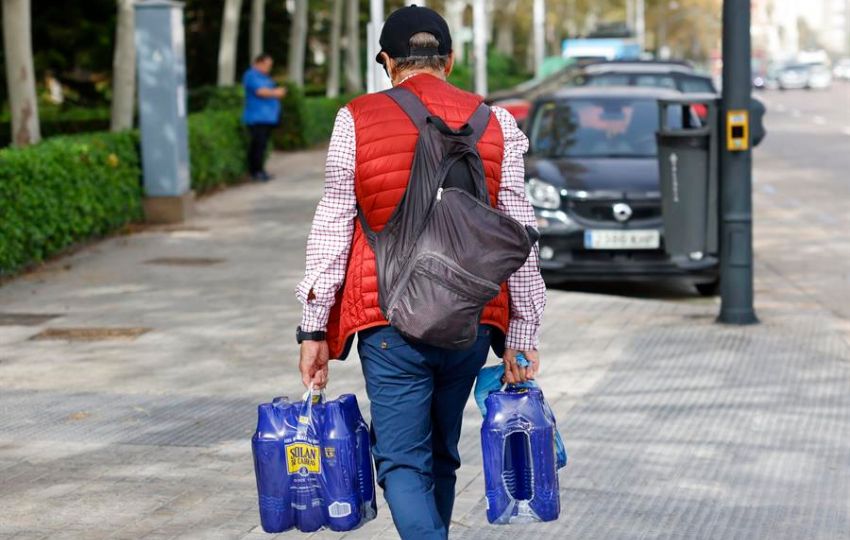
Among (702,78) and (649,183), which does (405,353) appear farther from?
(702,78)

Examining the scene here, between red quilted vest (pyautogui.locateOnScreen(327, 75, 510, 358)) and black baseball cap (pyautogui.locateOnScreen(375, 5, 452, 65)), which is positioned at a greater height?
black baseball cap (pyautogui.locateOnScreen(375, 5, 452, 65))

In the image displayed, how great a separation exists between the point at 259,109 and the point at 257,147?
802mm

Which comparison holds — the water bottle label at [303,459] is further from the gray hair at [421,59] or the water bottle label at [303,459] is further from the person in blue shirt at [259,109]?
the person in blue shirt at [259,109]

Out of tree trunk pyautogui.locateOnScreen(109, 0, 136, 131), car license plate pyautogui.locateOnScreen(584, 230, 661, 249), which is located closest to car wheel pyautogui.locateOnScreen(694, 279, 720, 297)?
car license plate pyautogui.locateOnScreen(584, 230, 661, 249)

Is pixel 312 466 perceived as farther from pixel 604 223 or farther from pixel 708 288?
pixel 708 288

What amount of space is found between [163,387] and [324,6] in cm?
3738

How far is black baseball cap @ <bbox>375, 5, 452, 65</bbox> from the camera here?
4.29 metres

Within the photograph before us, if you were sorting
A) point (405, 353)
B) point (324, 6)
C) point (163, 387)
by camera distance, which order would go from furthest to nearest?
point (324, 6) → point (163, 387) → point (405, 353)

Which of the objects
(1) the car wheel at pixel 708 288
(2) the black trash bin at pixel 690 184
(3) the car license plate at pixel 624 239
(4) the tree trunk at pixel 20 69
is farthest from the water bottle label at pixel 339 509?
(4) the tree trunk at pixel 20 69

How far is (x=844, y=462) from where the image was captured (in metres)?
6.54

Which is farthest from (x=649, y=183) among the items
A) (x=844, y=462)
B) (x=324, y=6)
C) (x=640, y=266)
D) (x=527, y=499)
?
(x=324, y=6)

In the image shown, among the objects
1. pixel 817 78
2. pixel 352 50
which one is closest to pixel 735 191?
pixel 352 50

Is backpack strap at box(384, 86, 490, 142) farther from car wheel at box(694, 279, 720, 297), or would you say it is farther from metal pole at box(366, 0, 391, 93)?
metal pole at box(366, 0, 391, 93)

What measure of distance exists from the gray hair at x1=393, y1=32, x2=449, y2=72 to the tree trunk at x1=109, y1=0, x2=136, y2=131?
14228mm
